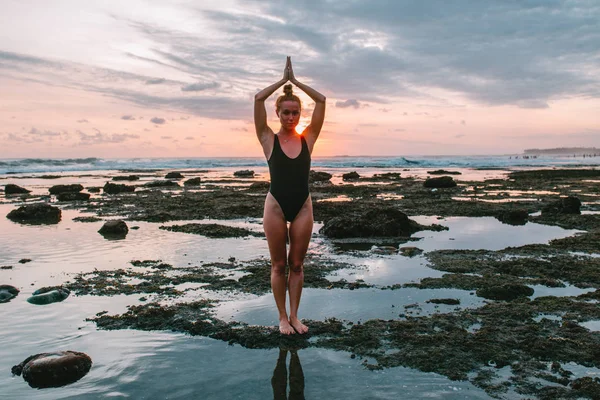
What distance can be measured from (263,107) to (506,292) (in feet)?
14.7

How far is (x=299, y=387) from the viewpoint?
161 inches

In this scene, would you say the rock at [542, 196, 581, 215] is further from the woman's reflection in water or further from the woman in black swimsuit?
the woman's reflection in water

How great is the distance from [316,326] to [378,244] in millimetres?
5648

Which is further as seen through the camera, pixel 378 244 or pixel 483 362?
pixel 378 244

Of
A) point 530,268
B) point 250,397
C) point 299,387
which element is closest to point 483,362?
point 299,387

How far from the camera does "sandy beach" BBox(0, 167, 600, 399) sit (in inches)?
165

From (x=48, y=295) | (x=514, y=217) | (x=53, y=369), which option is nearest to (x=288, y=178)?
(x=53, y=369)

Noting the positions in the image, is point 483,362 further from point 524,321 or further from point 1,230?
point 1,230

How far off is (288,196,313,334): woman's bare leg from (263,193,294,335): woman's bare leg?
10cm

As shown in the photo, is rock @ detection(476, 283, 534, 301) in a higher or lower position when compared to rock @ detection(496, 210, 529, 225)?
lower

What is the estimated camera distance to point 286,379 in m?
4.23

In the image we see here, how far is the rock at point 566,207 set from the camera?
15219mm

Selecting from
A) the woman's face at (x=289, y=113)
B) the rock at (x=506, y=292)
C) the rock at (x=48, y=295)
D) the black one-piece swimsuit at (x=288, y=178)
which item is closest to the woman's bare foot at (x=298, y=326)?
the black one-piece swimsuit at (x=288, y=178)

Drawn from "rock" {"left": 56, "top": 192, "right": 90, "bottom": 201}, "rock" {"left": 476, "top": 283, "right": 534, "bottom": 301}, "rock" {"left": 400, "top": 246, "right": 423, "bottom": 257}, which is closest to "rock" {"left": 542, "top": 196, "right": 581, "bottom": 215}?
"rock" {"left": 400, "top": 246, "right": 423, "bottom": 257}
